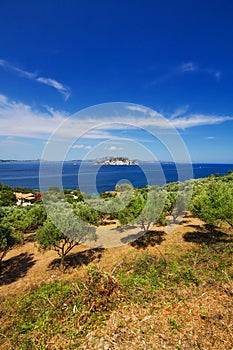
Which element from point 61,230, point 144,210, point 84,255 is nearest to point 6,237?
point 61,230

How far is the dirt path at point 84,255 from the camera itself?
635 inches

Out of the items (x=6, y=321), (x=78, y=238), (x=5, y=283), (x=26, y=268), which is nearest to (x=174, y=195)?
(x=78, y=238)

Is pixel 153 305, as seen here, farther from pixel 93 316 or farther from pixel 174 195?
pixel 174 195

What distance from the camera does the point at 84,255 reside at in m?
20.3

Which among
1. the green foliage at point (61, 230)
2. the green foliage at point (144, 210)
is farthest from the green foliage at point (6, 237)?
the green foliage at point (144, 210)

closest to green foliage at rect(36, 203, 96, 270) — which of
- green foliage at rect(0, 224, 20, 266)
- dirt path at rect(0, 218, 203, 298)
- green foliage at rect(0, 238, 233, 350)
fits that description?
dirt path at rect(0, 218, 203, 298)

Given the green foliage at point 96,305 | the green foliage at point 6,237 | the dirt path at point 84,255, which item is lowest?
the dirt path at point 84,255

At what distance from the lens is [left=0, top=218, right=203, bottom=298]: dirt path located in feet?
53.0

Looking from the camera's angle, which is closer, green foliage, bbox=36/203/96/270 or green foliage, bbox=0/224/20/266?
green foliage, bbox=36/203/96/270

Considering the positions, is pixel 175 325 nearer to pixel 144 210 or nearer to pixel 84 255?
pixel 144 210

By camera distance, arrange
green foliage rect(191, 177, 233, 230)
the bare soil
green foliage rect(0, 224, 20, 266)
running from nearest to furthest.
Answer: the bare soil, green foliage rect(0, 224, 20, 266), green foliage rect(191, 177, 233, 230)

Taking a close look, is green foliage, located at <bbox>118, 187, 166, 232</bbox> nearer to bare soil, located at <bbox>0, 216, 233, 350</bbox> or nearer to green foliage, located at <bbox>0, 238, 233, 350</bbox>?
green foliage, located at <bbox>0, 238, 233, 350</bbox>

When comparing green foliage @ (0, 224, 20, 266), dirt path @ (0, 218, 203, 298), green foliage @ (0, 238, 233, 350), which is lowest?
dirt path @ (0, 218, 203, 298)

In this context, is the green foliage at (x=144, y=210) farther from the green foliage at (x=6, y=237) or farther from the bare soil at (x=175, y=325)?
the bare soil at (x=175, y=325)
